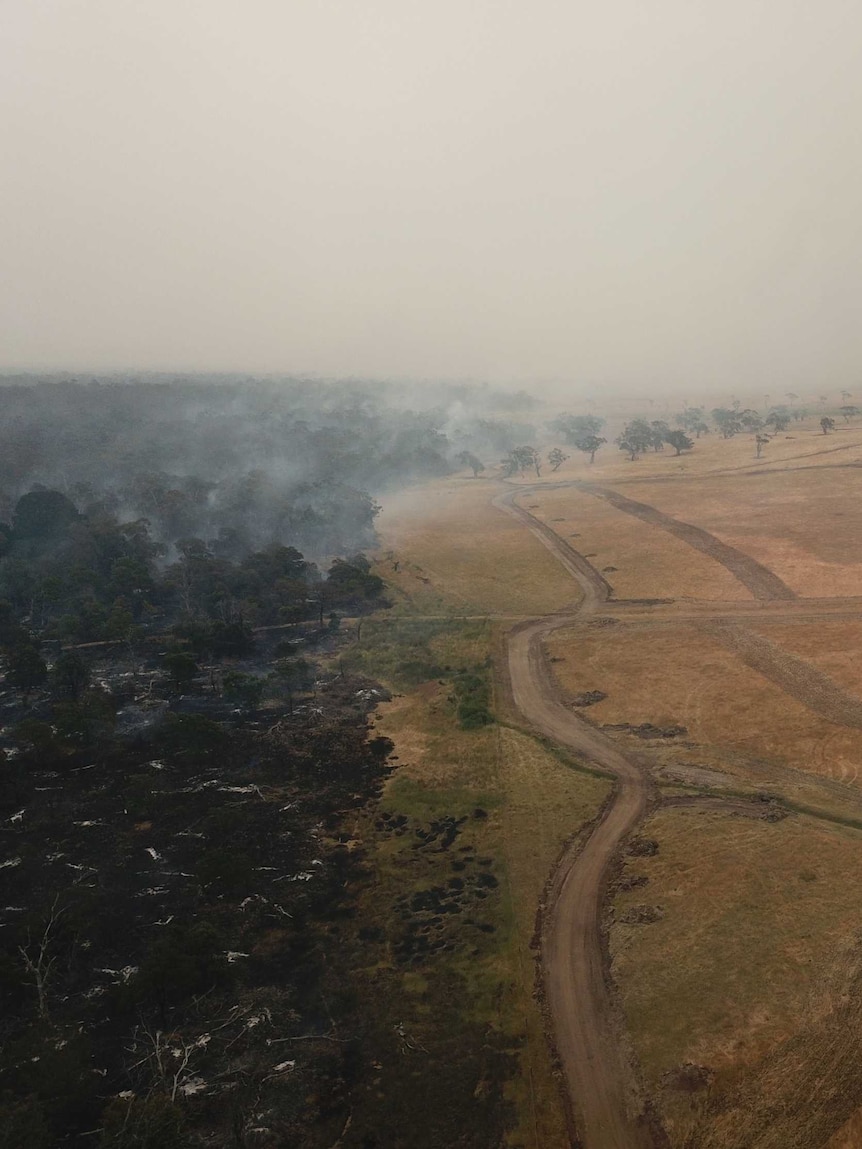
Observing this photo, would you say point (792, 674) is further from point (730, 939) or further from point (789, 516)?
point (789, 516)

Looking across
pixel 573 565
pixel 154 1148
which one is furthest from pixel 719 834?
pixel 573 565

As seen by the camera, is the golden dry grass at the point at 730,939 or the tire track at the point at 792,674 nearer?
the golden dry grass at the point at 730,939

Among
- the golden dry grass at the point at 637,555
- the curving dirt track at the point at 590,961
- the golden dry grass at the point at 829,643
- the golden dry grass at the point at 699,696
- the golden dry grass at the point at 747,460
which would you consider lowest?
the curving dirt track at the point at 590,961

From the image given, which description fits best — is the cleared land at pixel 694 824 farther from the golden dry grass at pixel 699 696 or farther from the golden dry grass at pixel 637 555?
the golden dry grass at pixel 637 555

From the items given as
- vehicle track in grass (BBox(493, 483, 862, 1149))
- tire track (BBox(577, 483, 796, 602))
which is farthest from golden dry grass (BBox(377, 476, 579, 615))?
tire track (BBox(577, 483, 796, 602))

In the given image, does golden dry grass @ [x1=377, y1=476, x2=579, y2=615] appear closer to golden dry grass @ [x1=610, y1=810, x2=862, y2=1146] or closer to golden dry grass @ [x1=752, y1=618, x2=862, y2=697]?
golden dry grass @ [x1=752, y1=618, x2=862, y2=697]

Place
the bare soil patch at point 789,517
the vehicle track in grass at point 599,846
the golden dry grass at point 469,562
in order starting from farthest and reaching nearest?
the golden dry grass at point 469,562, the bare soil patch at point 789,517, the vehicle track in grass at point 599,846

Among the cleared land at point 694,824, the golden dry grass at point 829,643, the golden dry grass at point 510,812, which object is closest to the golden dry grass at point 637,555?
the cleared land at point 694,824

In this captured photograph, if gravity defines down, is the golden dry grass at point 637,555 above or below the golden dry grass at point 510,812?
above
